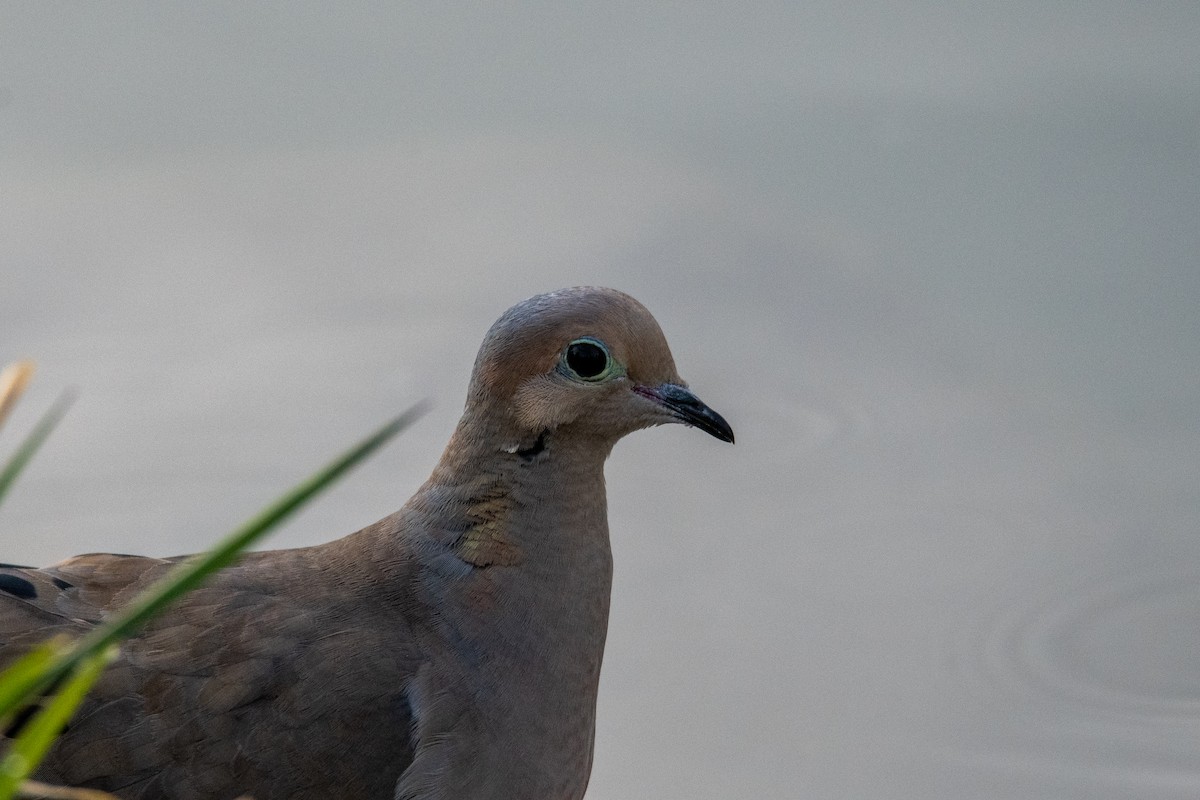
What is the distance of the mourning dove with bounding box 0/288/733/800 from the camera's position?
57.6 inches

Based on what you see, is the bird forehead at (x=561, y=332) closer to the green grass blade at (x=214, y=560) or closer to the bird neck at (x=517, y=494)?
the bird neck at (x=517, y=494)

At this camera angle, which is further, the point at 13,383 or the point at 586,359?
the point at 586,359

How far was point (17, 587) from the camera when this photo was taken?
150 cm

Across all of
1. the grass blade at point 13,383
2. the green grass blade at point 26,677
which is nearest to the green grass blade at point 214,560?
the green grass blade at point 26,677

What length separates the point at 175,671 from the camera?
147cm

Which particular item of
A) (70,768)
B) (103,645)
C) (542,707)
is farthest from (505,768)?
(103,645)

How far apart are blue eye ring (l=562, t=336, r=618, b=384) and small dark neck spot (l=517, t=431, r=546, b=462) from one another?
84mm

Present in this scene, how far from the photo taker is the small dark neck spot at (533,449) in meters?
1.56

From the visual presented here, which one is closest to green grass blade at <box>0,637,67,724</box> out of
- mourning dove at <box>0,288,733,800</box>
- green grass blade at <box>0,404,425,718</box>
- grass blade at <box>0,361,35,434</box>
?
green grass blade at <box>0,404,425,718</box>

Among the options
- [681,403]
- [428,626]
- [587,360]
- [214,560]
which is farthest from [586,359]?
[214,560]

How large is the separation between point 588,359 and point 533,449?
0.12 m

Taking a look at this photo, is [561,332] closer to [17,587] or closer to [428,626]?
[428,626]

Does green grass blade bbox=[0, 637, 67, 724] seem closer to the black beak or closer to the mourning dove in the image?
the mourning dove

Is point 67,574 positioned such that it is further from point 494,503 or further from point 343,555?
point 494,503
